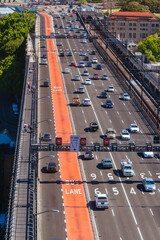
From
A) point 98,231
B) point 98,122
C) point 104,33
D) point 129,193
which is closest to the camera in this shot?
point 98,231

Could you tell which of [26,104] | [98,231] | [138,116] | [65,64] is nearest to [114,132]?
[138,116]

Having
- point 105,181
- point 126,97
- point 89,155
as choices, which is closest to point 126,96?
point 126,97

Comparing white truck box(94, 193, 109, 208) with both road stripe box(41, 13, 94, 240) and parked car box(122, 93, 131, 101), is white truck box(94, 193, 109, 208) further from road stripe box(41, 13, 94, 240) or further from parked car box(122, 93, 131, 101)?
parked car box(122, 93, 131, 101)

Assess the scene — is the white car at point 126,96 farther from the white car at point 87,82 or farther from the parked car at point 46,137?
the parked car at point 46,137

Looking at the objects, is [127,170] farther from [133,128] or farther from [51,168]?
[133,128]

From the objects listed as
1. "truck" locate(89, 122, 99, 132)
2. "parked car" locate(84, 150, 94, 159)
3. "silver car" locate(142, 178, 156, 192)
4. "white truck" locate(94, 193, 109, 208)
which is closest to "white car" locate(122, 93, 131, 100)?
"truck" locate(89, 122, 99, 132)

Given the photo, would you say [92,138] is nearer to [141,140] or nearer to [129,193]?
[141,140]

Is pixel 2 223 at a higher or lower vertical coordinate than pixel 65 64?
lower

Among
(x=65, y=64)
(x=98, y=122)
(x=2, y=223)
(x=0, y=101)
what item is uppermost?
(x=65, y=64)
